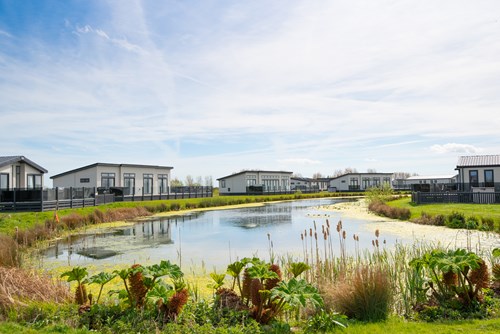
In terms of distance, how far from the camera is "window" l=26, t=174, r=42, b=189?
23312 mm

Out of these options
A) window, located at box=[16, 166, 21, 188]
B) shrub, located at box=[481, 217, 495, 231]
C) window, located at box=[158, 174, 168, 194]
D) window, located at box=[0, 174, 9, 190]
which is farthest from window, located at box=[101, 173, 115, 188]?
shrub, located at box=[481, 217, 495, 231]

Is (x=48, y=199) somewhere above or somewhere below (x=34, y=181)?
below

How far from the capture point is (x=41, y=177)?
2438cm

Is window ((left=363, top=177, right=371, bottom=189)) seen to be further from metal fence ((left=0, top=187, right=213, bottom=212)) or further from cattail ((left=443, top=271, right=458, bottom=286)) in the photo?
cattail ((left=443, top=271, right=458, bottom=286))

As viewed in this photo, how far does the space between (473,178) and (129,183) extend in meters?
26.9

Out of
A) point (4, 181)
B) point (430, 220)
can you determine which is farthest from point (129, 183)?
point (430, 220)

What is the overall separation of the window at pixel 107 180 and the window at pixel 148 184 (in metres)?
3.67

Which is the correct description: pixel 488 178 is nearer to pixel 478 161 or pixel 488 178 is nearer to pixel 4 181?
pixel 478 161

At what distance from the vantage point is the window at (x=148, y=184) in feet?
114

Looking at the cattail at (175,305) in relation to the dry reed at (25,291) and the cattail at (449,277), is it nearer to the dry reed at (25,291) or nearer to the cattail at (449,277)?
the dry reed at (25,291)

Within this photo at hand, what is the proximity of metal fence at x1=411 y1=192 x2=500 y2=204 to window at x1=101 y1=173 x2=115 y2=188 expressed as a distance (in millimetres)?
22951

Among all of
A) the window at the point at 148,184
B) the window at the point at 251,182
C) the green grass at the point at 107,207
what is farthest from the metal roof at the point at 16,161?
the window at the point at 251,182

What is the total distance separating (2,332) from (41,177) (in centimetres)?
2310

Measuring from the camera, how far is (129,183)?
32.9m
